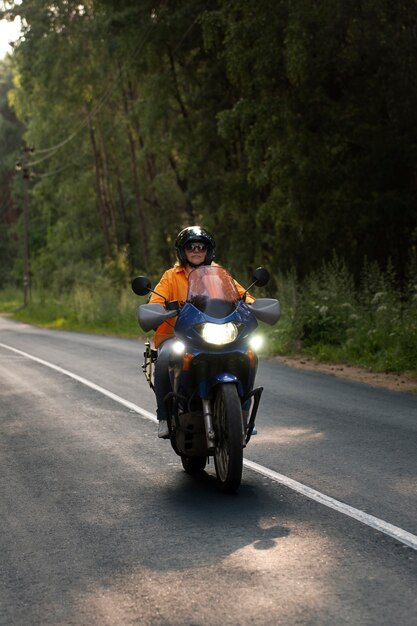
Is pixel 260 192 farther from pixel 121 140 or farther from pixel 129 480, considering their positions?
pixel 129 480

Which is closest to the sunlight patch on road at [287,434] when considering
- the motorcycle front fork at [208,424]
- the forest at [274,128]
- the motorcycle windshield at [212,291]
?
the motorcycle front fork at [208,424]

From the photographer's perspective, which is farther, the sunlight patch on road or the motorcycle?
the sunlight patch on road

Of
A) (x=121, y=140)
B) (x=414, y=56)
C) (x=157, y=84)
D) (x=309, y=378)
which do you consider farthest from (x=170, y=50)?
(x=309, y=378)

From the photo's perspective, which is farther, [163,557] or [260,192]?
[260,192]

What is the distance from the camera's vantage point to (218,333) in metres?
7.88

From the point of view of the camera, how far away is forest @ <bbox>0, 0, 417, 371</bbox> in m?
23.9

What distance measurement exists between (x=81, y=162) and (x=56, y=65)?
14.8 metres

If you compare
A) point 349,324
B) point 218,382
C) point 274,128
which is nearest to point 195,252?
point 218,382

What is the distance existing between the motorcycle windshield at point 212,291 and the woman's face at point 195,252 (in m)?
0.41

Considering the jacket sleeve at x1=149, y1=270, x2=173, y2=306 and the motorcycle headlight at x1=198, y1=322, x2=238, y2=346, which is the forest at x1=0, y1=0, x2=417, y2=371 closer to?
the jacket sleeve at x1=149, y1=270, x2=173, y2=306

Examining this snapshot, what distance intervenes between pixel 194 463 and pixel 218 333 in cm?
142

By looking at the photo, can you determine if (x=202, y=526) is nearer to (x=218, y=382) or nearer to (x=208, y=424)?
(x=208, y=424)

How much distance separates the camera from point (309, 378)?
16.7 m

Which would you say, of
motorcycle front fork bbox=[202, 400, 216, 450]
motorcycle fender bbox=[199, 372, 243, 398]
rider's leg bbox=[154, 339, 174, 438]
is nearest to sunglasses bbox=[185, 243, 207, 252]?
rider's leg bbox=[154, 339, 174, 438]
